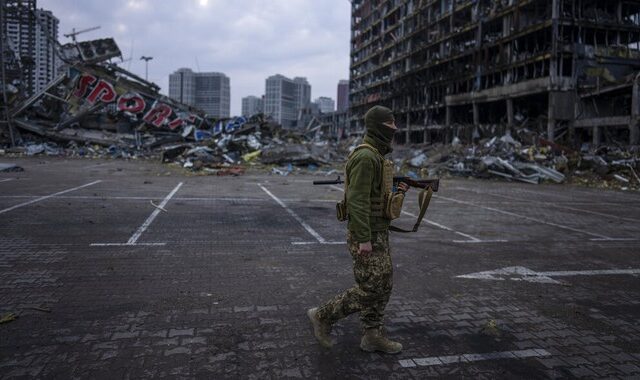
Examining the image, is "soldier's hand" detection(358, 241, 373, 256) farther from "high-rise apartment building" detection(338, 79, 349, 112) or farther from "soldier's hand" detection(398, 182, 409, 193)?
"high-rise apartment building" detection(338, 79, 349, 112)

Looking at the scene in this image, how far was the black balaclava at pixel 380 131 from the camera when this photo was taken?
3441 mm

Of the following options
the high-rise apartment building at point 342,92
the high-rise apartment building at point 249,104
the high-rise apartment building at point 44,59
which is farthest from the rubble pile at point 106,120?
the high-rise apartment building at point 249,104

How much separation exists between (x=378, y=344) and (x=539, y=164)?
23330 millimetres

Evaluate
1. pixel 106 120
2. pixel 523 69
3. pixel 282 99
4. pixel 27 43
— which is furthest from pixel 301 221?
pixel 282 99

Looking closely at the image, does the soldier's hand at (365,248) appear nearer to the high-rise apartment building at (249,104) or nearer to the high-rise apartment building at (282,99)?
the high-rise apartment building at (282,99)

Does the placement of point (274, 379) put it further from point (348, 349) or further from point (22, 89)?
point (22, 89)

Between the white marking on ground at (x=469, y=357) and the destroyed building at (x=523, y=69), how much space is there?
28.7m

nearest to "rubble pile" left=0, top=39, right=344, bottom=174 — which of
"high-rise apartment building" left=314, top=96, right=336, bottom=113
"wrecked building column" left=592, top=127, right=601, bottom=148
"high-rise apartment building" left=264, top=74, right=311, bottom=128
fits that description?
"wrecked building column" left=592, top=127, right=601, bottom=148

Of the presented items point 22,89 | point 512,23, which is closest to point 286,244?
point 512,23

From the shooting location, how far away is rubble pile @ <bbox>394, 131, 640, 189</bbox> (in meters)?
22.1

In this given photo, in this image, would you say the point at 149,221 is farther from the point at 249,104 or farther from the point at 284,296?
the point at 249,104

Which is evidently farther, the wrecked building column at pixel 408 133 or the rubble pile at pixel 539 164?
the wrecked building column at pixel 408 133

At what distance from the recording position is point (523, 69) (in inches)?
1571

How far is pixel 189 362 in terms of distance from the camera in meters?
3.27
